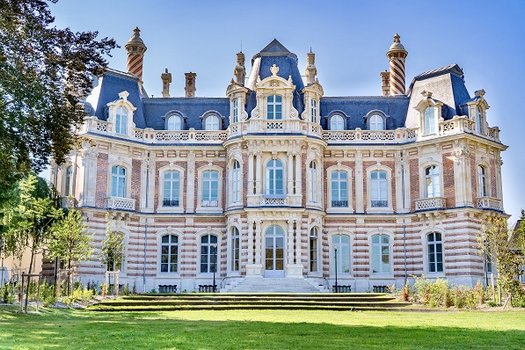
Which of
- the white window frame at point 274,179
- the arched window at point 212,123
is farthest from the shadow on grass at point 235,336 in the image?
the arched window at point 212,123

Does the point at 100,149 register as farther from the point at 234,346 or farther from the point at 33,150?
the point at 234,346

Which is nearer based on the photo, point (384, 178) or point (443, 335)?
point (443, 335)

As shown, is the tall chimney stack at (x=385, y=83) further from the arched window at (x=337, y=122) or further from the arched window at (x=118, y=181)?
the arched window at (x=118, y=181)

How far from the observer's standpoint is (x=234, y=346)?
39.7 feet

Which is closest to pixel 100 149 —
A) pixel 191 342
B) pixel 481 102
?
pixel 481 102

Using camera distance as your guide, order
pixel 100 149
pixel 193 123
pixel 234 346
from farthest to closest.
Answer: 1. pixel 193 123
2. pixel 100 149
3. pixel 234 346

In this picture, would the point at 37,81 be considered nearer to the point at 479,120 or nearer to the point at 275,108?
the point at 275,108

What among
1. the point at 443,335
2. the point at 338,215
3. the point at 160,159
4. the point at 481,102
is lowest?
the point at 443,335

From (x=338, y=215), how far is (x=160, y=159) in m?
10.6

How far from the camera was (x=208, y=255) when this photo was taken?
122ft

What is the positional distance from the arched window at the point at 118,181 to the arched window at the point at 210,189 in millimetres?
4453

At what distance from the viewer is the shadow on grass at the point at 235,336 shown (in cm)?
1238

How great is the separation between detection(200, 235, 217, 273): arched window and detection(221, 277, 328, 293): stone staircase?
3066 mm

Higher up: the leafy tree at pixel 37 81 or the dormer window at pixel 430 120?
the dormer window at pixel 430 120
